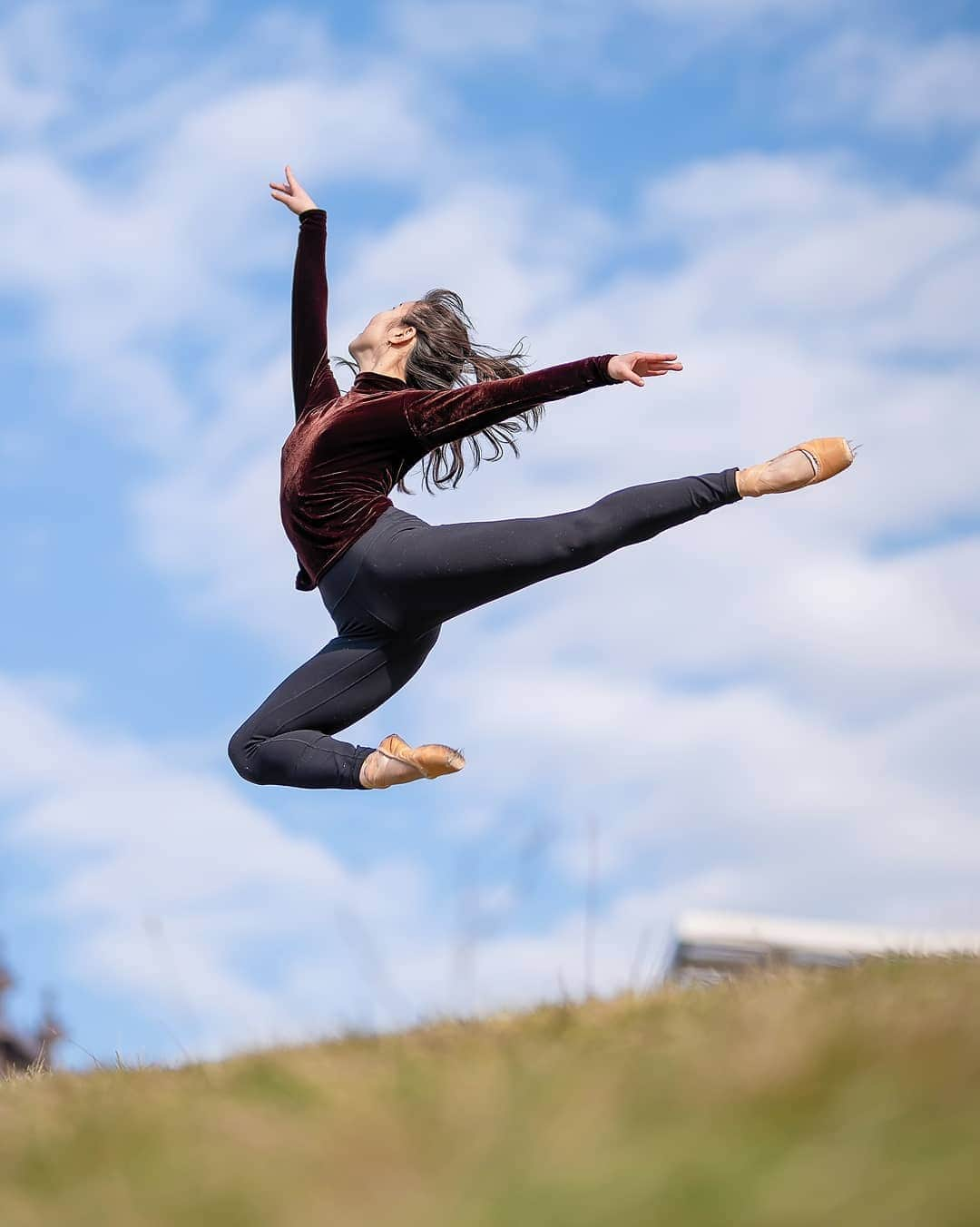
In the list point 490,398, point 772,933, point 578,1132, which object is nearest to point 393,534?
point 490,398

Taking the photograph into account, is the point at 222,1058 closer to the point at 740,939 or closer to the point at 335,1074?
the point at 335,1074

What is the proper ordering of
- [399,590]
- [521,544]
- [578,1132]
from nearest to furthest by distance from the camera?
1. [578,1132]
2. [521,544]
3. [399,590]

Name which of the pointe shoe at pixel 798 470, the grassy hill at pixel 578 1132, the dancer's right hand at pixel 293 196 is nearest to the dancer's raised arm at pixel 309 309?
the dancer's right hand at pixel 293 196

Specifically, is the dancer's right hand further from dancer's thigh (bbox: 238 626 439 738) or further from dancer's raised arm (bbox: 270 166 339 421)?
dancer's thigh (bbox: 238 626 439 738)

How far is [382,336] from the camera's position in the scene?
6.92 metres

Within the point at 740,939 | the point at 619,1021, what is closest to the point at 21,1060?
the point at 740,939

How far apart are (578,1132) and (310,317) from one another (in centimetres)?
472

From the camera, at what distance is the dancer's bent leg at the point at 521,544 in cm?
575

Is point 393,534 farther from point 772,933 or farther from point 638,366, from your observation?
point 772,933

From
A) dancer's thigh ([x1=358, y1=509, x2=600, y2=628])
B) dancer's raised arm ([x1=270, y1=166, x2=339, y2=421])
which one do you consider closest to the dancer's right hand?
dancer's raised arm ([x1=270, y1=166, x2=339, y2=421])

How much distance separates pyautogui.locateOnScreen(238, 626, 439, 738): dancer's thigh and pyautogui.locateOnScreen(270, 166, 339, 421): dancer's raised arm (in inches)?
47.1

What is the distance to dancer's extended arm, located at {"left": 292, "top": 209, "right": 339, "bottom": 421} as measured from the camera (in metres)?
6.82

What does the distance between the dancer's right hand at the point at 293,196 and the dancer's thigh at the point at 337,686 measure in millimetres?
2156

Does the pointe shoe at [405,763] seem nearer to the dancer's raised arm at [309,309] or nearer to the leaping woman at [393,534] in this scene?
the leaping woman at [393,534]
